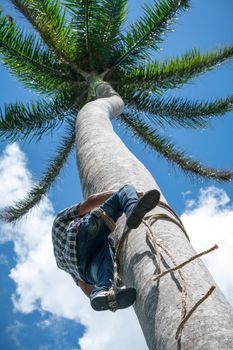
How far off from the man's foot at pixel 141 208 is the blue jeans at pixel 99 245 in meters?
0.17

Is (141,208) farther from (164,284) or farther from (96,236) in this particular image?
(96,236)

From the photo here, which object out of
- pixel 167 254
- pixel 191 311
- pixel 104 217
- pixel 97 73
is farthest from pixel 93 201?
pixel 97 73

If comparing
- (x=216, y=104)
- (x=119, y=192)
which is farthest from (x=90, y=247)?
(x=216, y=104)

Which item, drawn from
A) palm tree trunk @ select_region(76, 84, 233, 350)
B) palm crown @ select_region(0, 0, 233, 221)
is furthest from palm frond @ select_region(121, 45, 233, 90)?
palm tree trunk @ select_region(76, 84, 233, 350)

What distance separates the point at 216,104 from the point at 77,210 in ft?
24.5

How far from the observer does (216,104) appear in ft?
34.9

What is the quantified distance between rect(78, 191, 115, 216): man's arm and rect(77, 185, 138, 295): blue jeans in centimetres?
12

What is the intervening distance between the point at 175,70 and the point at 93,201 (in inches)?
269

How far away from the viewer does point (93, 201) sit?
361cm

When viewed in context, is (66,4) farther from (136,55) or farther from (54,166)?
(54,166)

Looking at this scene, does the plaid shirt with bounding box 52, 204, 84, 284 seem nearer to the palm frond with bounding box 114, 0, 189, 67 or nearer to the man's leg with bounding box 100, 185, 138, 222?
the man's leg with bounding box 100, 185, 138, 222

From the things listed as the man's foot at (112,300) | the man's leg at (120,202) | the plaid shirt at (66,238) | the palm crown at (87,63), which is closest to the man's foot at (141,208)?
the man's leg at (120,202)

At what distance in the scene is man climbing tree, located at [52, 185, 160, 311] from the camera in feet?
9.73

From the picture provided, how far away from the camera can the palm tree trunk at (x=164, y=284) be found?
199cm
